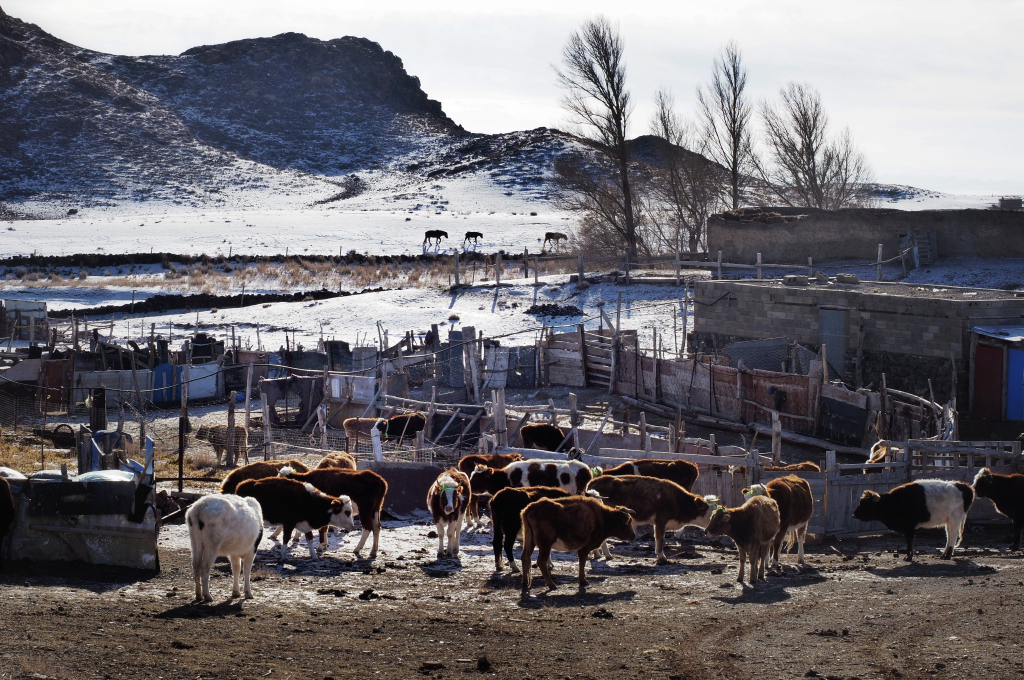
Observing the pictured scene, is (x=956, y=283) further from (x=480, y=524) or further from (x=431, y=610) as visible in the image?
(x=431, y=610)

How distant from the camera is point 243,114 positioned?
147 meters

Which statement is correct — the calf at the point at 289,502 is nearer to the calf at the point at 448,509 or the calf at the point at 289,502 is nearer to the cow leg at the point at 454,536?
the calf at the point at 448,509

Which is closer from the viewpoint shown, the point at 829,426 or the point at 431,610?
the point at 431,610

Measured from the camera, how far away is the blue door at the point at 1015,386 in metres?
22.6

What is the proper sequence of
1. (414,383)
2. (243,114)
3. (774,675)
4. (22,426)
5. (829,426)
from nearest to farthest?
(774,675)
(829,426)
(22,426)
(414,383)
(243,114)

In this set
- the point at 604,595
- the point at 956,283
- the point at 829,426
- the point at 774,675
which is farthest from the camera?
the point at 956,283

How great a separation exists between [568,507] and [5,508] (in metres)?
5.76

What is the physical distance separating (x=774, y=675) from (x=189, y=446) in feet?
53.6

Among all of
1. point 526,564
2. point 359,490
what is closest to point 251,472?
point 359,490

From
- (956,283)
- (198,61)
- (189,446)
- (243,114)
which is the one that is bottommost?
(189,446)

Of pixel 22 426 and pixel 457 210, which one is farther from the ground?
pixel 457 210

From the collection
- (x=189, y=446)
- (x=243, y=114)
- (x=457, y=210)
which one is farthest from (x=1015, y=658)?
(x=243, y=114)

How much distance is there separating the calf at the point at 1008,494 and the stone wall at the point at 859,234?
977 inches

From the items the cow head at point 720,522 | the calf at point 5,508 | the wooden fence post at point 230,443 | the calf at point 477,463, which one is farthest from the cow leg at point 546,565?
the wooden fence post at point 230,443
